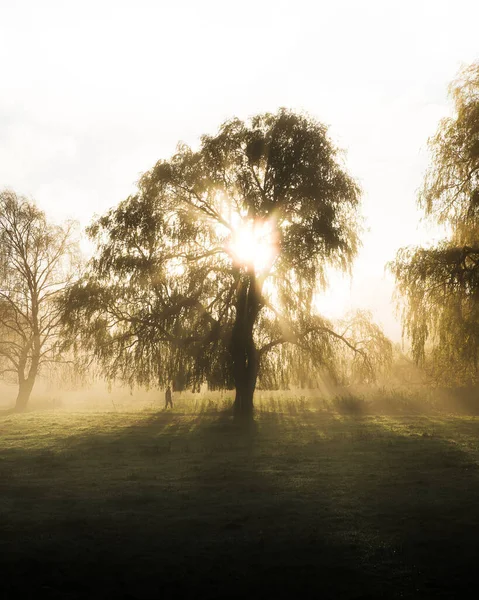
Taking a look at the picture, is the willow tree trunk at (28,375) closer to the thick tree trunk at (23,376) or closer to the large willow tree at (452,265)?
the thick tree trunk at (23,376)

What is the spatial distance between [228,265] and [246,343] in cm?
331

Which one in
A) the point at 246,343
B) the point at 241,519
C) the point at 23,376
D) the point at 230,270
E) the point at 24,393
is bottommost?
the point at 241,519

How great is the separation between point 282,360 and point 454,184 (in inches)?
403

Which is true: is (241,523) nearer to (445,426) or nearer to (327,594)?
(327,594)

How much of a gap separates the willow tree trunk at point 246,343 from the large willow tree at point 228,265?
0.15 ft

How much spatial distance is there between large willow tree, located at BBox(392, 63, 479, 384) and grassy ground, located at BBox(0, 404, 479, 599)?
2.84m

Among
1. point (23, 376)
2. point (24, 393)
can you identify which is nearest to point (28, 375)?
point (23, 376)

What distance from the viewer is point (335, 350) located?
75.3ft

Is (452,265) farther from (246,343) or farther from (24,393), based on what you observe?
(24,393)

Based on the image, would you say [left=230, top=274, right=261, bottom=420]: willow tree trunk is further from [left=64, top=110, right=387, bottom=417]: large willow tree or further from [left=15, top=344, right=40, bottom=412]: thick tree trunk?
[left=15, top=344, right=40, bottom=412]: thick tree trunk

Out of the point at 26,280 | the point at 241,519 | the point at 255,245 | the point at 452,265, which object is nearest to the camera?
the point at 241,519

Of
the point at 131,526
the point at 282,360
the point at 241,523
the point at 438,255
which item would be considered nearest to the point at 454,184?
Answer: the point at 438,255

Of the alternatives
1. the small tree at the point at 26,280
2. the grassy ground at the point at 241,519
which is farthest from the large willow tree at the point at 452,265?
the small tree at the point at 26,280

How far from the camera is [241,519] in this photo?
8.36 m
